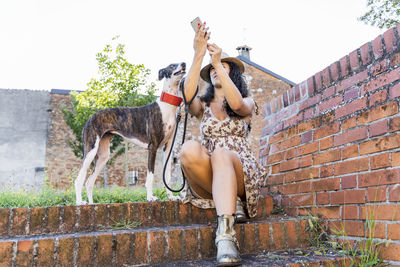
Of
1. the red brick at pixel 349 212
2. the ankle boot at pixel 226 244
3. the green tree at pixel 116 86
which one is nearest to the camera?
the ankle boot at pixel 226 244

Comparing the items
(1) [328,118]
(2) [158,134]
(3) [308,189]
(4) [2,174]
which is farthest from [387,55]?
(4) [2,174]

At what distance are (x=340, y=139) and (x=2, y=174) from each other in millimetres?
12682

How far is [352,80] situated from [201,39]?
108cm

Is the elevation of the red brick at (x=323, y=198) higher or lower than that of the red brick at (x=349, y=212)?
higher

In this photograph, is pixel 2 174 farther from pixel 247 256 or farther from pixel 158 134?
pixel 247 256

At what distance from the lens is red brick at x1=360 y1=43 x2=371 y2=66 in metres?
2.10

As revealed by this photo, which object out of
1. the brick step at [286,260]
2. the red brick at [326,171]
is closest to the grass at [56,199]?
the brick step at [286,260]

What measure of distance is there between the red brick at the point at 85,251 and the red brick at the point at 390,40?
6.85 ft

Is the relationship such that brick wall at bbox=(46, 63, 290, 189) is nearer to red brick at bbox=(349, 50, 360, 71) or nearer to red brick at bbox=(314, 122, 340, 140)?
red brick at bbox=(314, 122, 340, 140)

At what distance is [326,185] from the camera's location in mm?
2242

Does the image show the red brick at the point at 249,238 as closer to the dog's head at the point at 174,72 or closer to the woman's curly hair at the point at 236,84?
the woman's curly hair at the point at 236,84

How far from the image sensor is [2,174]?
11.7 metres

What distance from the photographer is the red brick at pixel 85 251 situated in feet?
5.82

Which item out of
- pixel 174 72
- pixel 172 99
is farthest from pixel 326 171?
pixel 174 72
